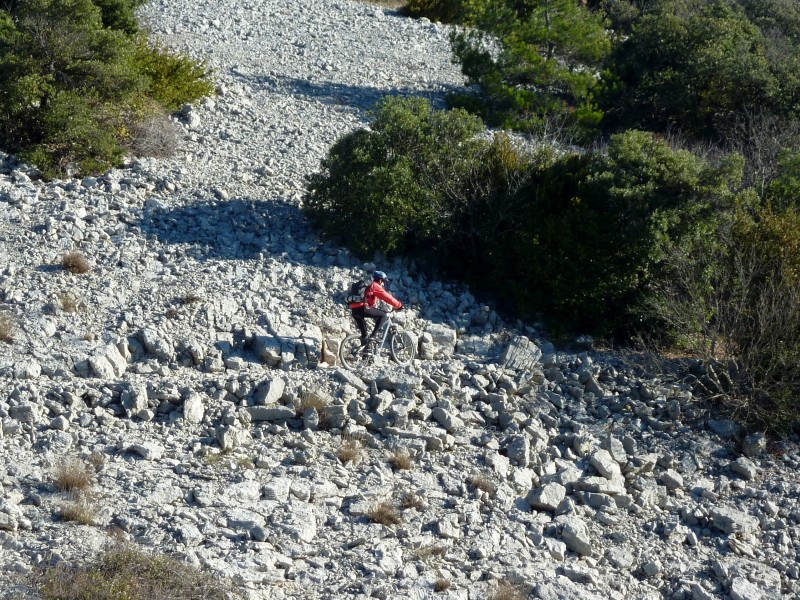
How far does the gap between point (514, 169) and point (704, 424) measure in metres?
4.70

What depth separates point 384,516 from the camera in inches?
366

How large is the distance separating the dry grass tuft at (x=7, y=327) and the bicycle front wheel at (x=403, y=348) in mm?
4437

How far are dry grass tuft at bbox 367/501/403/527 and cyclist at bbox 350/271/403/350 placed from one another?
3.07 m

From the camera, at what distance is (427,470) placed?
10.4 m

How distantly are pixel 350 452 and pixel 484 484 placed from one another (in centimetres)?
144

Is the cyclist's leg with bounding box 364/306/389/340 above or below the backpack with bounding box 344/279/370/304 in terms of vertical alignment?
below

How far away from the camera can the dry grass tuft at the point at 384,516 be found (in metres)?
9.29

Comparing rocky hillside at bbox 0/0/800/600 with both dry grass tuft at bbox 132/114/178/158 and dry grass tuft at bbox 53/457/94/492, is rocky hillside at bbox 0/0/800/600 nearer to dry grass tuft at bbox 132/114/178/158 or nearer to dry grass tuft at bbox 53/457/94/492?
dry grass tuft at bbox 53/457/94/492

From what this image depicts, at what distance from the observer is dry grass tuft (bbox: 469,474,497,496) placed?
10117 millimetres

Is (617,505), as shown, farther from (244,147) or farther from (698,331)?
(244,147)


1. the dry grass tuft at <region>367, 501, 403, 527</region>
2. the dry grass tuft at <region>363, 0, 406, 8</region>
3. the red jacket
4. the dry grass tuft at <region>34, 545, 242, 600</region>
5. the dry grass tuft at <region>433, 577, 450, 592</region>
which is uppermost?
the red jacket

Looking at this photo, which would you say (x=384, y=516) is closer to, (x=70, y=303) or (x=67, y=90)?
(x=70, y=303)

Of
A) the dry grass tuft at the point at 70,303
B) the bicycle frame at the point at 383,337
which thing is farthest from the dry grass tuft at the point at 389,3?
the dry grass tuft at the point at 70,303

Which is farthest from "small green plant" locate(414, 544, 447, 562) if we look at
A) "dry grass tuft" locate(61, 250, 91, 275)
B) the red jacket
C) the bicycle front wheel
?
"dry grass tuft" locate(61, 250, 91, 275)
